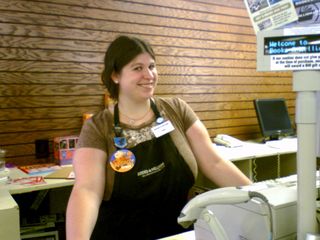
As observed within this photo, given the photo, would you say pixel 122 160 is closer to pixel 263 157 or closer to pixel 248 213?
pixel 248 213

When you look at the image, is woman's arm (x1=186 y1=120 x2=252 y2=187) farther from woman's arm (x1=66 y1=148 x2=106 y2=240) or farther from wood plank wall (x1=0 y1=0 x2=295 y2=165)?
wood plank wall (x1=0 y1=0 x2=295 y2=165)

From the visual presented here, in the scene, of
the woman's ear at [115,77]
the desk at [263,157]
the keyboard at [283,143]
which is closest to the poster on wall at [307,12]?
the woman's ear at [115,77]

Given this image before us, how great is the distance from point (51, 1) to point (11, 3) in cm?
32

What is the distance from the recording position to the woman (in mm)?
1530

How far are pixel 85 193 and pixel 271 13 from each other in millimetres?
1032

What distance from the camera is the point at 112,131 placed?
1.60 metres

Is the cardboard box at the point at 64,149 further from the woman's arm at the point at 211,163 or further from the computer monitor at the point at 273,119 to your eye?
the computer monitor at the point at 273,119

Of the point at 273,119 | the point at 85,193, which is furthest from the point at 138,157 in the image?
the point at 273,119

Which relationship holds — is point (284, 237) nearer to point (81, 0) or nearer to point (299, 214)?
point (299, 214)

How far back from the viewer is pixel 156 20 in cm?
339

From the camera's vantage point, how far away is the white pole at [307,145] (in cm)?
68

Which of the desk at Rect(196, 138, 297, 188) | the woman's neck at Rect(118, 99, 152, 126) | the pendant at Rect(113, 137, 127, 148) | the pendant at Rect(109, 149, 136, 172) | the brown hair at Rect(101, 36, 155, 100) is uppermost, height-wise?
the brown hair at Rect(101, 36, 155, 100)

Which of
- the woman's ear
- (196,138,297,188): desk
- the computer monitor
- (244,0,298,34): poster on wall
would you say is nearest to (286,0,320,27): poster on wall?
(244,0,298,34): poster on wall

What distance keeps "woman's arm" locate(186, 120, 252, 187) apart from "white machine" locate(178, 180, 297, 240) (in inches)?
24.9
